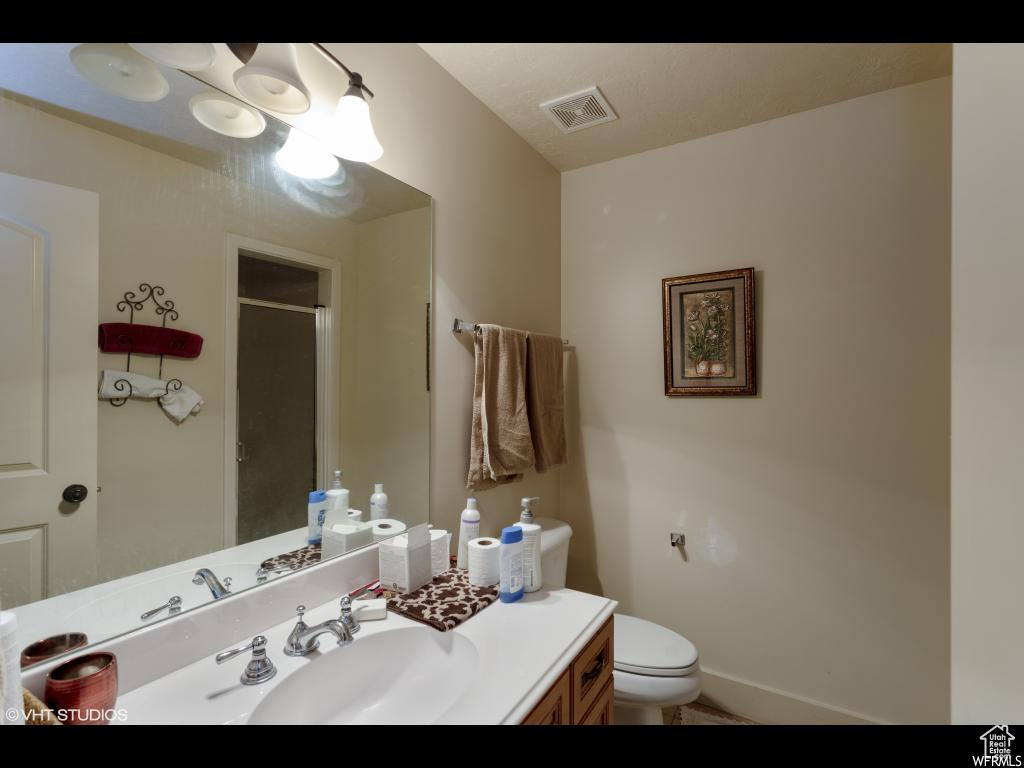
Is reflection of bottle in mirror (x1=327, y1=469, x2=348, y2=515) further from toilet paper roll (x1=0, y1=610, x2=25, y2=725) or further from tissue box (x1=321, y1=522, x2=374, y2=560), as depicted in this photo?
toilet paper roll (x1=0, y1=610, x2=25, y2=725)

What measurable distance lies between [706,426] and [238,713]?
169 centimetres

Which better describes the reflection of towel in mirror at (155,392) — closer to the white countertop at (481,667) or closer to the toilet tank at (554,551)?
the white countertop at (481,667)

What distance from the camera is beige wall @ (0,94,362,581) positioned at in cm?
71

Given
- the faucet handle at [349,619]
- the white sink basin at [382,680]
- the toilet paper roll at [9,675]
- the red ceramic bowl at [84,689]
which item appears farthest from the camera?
the faucet handle at [349,619]

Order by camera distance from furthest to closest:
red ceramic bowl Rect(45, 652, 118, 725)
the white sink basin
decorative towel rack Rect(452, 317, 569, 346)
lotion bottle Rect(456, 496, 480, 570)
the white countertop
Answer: decorative towel rack Rect(452, 317, 569, 346)
lotion bottle Rect(456, 496, 480, 570)
the white sink basin
the white countertop
red ceramic bowl Rect(45, 652, 118, 725)

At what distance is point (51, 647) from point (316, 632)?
378 mm

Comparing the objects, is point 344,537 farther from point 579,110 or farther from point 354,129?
point 579,110

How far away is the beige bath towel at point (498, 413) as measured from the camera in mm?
1519

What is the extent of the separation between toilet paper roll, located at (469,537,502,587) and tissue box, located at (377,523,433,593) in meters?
0.12

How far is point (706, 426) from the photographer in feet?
6.01

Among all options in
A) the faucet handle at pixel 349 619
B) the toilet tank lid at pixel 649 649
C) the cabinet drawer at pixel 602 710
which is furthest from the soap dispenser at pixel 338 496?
the toilet tank lid at pixel 649 649

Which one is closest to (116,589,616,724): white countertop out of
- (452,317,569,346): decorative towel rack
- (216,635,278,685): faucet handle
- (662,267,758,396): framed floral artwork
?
(216,635,278,685): faucet handle

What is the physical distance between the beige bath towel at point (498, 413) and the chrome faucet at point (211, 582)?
2.50 feet

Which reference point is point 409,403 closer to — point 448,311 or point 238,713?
point 448,311
